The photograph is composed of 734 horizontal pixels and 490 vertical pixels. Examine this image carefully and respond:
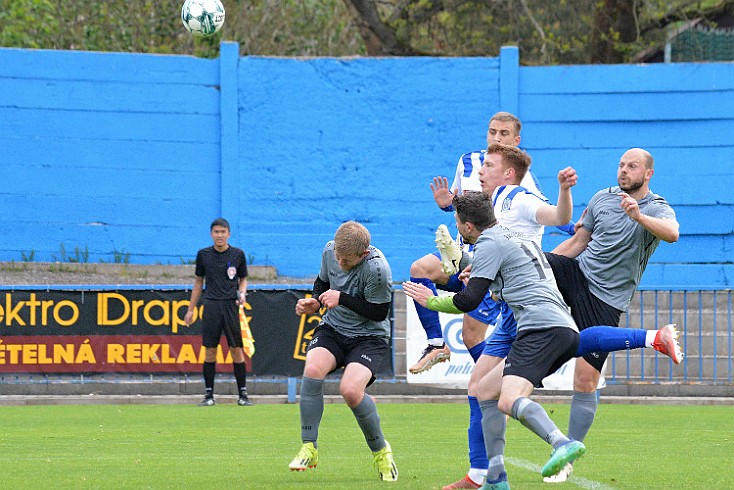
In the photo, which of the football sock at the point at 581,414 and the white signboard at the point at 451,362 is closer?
the football sock at the point at 581,414

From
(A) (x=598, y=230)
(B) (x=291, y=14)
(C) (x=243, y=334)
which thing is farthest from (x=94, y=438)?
(B) (x=291, y=14)

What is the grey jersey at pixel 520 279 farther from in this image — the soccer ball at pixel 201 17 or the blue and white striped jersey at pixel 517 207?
the soccer ball at pixel 201 17

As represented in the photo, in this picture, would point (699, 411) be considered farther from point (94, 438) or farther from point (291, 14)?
point (291, 14)

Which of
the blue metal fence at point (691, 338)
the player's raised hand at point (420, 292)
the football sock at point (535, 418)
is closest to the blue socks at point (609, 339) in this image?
the football sock at point (535, 418)

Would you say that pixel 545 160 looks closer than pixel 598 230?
No

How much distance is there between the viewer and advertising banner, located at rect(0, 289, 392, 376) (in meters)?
15.2

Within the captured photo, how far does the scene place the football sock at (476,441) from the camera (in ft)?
26.1

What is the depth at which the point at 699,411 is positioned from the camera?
47.8 ft

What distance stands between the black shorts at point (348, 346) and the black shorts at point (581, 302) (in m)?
1.36

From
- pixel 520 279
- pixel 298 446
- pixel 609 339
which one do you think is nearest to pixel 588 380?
pixel 609 339

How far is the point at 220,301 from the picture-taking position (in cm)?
1516

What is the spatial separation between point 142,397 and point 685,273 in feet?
26.7

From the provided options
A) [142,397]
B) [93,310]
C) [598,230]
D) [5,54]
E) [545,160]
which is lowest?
[142,397]

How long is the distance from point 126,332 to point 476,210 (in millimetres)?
8906
